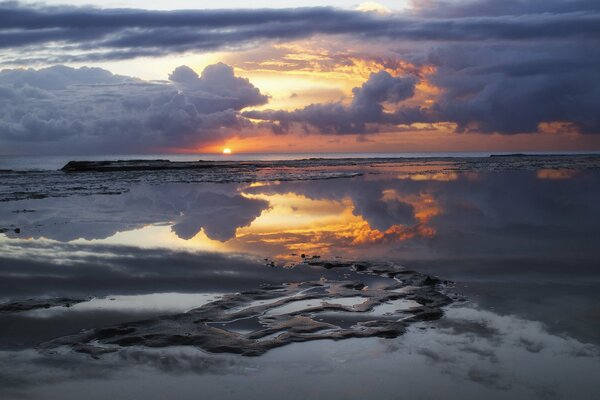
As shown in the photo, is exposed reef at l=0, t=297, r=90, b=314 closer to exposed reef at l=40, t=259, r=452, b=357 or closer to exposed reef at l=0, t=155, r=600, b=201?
exposed reef at l=40, t=259, r=452, b=357

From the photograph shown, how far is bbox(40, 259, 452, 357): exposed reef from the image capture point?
7.05m

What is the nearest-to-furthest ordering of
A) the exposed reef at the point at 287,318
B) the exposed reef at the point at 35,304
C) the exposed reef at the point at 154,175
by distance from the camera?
the exposed reef at the point at 287,318 < the exposed reef at the point at 35,304 < the exposed reef at the point at 154,175

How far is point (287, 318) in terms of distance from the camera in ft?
26.2

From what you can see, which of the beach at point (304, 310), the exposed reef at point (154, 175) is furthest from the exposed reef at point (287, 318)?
the exposed reef at point (154, 175)

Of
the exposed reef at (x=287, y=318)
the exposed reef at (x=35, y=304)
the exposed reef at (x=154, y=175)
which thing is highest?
the exposed reef at (x=154, y=175)

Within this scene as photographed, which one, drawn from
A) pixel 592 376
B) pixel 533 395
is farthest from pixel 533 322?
pixel 533 395

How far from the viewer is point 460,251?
13117 mm

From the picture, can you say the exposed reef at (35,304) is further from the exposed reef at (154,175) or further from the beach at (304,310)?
the exposed reef at (154,175)

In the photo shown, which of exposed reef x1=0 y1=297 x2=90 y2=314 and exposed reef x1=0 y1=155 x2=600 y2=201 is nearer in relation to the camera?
exposed reef x1=0 y1=297 x2=90 y2=314

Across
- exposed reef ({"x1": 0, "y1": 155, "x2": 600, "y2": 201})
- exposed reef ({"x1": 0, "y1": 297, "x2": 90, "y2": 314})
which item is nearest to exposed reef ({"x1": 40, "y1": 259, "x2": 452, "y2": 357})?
exposed reef ({"x1": 0, "y1": 297, "x2": 90, "y2": 314})

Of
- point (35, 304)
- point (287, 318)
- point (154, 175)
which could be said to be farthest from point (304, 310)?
point (154, 175)

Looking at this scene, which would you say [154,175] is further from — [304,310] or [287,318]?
[287,318]

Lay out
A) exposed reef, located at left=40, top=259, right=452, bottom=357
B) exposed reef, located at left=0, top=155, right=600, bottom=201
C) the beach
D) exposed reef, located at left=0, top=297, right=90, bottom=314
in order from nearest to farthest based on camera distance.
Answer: the beach, exposed reef, located at left=40, top=259, right=452, bottom=357, exposed reef, located at left=0, top=297, right=90, bottom=314, exposed reef, located at left=0, top=155, right=600, bottom=201

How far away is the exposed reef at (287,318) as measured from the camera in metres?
7.05
